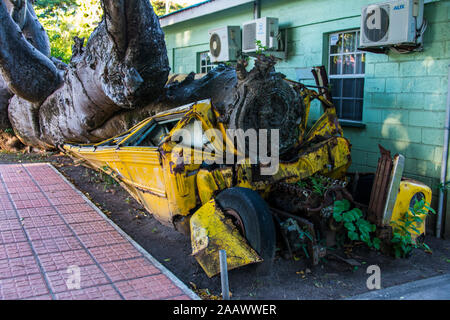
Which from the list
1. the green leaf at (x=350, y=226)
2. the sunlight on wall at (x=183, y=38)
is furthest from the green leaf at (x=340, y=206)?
the sunlight on wall at (x=183, y=38)

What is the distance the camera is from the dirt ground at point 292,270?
14.1 ft

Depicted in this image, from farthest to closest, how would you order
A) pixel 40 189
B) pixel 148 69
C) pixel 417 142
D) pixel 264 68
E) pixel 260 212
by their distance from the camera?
1. pixel 40 189
2. pixel 148 69
3. pixel 417 142
4. pixel 264 68
5. pixel 260 212

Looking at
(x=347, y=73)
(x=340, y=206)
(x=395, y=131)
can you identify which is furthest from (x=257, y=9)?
(x=340, y=206)

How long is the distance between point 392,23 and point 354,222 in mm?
3133

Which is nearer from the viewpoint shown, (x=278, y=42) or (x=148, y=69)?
(x=148, y=69)

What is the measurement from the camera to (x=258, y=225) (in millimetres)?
4270

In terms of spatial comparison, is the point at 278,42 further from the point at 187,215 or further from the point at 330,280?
the point at 330,280

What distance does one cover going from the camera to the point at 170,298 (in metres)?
3.93

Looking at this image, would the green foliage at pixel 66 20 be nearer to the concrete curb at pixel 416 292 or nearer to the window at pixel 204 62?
the window at pixel 204 62

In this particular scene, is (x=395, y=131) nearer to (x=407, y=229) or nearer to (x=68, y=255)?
(x=407, y=229)

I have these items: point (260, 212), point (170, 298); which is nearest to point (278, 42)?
point (260, 212)

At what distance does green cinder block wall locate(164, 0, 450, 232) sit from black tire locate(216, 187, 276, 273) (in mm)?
3187

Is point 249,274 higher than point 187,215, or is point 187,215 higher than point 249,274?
point 187,215

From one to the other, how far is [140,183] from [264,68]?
2.31 meters
